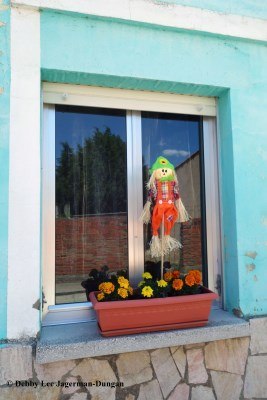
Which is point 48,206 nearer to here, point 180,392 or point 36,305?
point 36,305

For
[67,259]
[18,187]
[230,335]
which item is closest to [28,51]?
[18,187]

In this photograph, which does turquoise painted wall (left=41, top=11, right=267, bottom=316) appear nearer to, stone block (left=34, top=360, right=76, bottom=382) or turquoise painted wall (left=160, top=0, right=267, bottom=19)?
turquoise painted wall (left=160, top=0, right=267, bottom=19)

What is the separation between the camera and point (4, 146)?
228cm

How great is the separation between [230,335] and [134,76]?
212 cm

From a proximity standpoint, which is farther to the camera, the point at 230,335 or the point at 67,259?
the point at 67,259

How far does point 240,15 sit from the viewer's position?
280cm

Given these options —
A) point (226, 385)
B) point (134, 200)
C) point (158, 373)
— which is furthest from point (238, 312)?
point (134, 200)

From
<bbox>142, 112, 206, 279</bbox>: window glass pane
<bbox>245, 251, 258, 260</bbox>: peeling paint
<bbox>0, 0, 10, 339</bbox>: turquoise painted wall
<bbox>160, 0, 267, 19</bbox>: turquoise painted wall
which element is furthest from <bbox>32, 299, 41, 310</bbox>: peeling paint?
<bbox>160, 0, 267, 19</bbox>: turquoise painted wall

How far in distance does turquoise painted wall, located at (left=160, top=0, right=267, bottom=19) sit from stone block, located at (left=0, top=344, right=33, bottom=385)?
110 inches

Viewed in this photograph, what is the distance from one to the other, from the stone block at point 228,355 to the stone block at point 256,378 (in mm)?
67

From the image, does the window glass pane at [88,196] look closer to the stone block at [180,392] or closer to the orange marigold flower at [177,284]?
the orange marigold flower at [177,284]

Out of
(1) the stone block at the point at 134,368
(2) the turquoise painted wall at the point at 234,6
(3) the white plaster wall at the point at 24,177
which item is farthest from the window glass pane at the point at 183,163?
(3) the white plaster wall at the point at 24,177

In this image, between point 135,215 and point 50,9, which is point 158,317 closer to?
point 135,215

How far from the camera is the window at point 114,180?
2.69 meters
